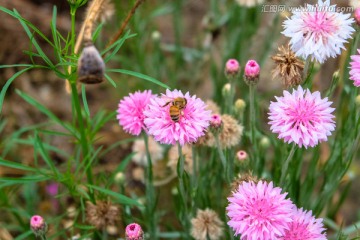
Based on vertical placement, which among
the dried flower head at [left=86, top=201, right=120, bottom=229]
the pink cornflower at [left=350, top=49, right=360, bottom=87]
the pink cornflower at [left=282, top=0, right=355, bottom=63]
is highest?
the pink cornflower at [left=282, top=0, right=355, bottom=63]

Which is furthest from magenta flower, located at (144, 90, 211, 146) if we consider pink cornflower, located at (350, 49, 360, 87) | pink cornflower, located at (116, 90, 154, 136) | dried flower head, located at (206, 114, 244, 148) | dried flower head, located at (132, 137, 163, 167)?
dried flower head, located at (132, 137, 163, 167)

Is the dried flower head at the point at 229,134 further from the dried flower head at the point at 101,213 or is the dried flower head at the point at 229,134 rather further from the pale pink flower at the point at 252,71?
the dried flower head at the point at 101,213

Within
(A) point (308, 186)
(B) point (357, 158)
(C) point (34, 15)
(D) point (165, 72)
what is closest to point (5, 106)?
(C) point (34, 15)

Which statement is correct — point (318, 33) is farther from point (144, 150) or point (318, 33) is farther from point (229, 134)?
point (144, 150)

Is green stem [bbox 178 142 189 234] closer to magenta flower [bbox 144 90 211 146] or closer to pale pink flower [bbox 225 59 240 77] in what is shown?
magenta flower [bbox 144 90 211 146]

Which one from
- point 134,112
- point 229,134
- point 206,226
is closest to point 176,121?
point 134,112

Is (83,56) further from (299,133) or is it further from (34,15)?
(34,15)

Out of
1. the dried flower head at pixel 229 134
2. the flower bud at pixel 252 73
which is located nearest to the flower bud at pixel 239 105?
the dried flower head at pixel 229 134
